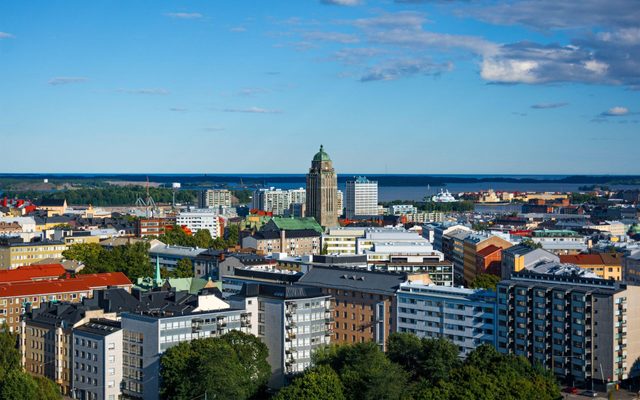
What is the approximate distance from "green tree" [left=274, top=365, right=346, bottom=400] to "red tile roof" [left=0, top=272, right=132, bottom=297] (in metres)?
33.6

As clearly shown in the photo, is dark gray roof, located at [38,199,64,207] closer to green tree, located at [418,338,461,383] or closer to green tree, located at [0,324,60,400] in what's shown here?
green tree, located at [0,324,60,400]

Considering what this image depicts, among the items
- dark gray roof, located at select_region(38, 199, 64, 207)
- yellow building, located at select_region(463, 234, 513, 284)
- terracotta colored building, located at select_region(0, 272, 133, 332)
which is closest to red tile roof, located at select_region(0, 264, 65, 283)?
terracotta colored building, located at select_region(0, 272, 133, 332)

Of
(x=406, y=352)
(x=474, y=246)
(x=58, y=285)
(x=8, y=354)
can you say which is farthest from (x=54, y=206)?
(x=406, y=352)

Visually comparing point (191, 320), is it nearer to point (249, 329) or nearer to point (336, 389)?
point (249, 329)

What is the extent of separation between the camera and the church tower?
450 ft

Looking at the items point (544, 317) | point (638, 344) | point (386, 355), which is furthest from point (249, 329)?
point (638, 344)

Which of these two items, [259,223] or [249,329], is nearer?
[249,329]

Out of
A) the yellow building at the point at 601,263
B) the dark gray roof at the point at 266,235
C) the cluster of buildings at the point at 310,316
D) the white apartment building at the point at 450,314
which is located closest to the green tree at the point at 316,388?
the cluster of buildings at the point at 310,316

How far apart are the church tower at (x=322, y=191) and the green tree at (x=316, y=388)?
89.7 meters

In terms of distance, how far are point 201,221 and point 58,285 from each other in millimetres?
80760

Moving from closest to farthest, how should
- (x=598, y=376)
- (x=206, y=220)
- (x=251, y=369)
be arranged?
(x=251, y=369) → (x=598, y=376) → (x=206, y=220)

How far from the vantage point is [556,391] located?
158 feet

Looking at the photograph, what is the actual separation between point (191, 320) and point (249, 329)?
15.6 ft

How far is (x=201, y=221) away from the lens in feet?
512
